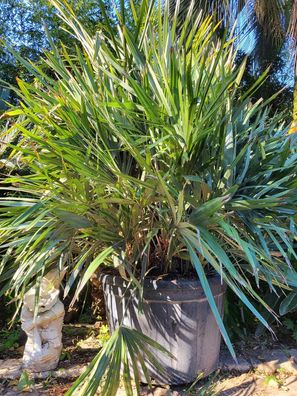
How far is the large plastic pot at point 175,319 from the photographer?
6.58ft

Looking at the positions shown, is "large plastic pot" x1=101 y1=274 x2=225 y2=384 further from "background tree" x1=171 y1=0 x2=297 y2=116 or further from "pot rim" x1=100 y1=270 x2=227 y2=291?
"background tree" x1=171 y1=0 x2=297 y2=116

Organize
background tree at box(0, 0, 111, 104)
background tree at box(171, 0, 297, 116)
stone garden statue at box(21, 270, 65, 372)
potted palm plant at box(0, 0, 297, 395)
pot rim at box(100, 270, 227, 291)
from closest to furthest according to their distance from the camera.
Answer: potted palm plant at box(0, 0, 297, 395) → pot rim at box(100, 270, 227, 291) → stone garden statue at box(21, 270, 65, 372) → background tree at box(171, 0, 297, 116) → background tree at box(0, 0, 111, 104)

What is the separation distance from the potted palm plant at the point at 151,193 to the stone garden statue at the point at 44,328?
0.63ft

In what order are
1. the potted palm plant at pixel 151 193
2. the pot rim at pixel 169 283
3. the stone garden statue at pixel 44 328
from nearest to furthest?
the potted palm plant at pixel 151 193
the pot rim at pixel 169 283
the stone garden statue at pixel 44 328

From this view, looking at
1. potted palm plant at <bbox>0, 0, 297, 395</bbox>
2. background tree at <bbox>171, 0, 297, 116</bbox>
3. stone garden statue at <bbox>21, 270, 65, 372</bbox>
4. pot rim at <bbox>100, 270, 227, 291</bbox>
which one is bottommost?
stone garden statue at <bbox>21, 270, 65, 372</bbox>

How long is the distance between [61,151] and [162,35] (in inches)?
32.9

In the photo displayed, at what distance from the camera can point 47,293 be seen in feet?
7.50

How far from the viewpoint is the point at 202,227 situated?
70.1 inches

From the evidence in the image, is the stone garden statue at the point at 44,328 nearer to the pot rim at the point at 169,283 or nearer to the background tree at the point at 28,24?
the pot rim at the point at 169,283

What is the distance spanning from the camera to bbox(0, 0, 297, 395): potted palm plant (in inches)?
71.8

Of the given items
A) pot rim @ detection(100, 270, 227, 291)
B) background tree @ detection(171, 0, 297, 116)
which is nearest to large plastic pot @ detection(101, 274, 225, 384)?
pot rim @ detection(100, 270, 227, 291)

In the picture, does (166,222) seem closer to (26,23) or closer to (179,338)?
(179,338)

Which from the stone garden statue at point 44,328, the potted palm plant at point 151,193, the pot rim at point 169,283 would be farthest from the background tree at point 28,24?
the pot rim at point 169,283

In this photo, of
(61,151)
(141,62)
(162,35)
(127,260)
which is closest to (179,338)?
(127,260)
